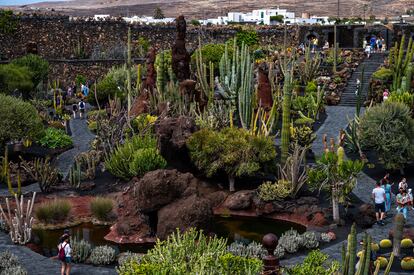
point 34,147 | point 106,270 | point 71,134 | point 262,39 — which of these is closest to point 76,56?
point 262,39

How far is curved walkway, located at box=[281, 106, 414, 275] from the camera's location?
14742 mm

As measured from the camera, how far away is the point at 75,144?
2589 centimetres

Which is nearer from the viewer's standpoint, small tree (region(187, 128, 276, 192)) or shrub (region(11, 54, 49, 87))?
small tree (region(187, 128, 276, 192))

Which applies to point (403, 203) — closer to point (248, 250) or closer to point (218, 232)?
point (218, 232)

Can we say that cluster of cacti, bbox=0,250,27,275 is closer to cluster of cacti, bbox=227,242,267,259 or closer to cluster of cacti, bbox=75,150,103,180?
cluster of cacti, bbox=227,242,267,259

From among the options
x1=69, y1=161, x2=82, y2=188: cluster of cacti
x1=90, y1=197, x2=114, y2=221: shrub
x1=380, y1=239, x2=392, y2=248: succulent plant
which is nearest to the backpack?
x1=90, y1=197, x2=114, y2=221: shrub

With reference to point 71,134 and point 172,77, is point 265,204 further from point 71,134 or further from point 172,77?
point 71,134

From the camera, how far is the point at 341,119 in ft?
94.9

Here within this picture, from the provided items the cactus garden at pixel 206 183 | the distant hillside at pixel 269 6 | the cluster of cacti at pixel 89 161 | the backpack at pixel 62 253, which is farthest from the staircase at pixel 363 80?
the distant hillside at pixel 269 6

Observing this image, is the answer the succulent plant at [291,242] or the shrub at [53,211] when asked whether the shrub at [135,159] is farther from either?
the succulent plant at [291,242]

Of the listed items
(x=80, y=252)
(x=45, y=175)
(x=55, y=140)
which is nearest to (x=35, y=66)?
(x=55, y=140)

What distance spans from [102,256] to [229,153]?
229 inches

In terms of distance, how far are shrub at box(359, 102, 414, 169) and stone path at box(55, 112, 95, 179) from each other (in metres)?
8.51

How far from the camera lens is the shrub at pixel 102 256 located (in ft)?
46.1
